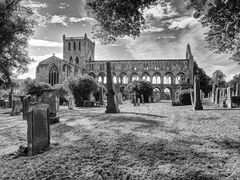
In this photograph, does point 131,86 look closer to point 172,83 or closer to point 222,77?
point 172,83

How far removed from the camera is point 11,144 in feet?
15.7

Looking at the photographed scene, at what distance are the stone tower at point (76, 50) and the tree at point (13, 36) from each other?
44537 mm

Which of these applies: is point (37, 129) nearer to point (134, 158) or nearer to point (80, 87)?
point (134, 158)

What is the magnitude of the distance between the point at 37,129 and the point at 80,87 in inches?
664

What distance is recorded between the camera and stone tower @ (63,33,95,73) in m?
64.3

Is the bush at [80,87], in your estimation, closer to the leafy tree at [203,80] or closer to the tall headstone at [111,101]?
the tall headstone at [111,101]

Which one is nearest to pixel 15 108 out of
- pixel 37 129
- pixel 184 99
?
pixel 37 129

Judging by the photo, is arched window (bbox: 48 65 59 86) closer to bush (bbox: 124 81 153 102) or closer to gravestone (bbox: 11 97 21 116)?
bush (bbox: 124 81 153 102)

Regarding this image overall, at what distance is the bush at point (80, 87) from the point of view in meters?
20.8

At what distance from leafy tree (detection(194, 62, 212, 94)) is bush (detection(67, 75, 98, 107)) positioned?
44.2 m

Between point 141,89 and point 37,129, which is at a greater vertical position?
point 141,89

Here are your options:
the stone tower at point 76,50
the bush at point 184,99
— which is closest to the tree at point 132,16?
the bush at point 184,99

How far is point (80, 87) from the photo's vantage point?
2078cm

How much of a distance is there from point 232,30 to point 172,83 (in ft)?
176
